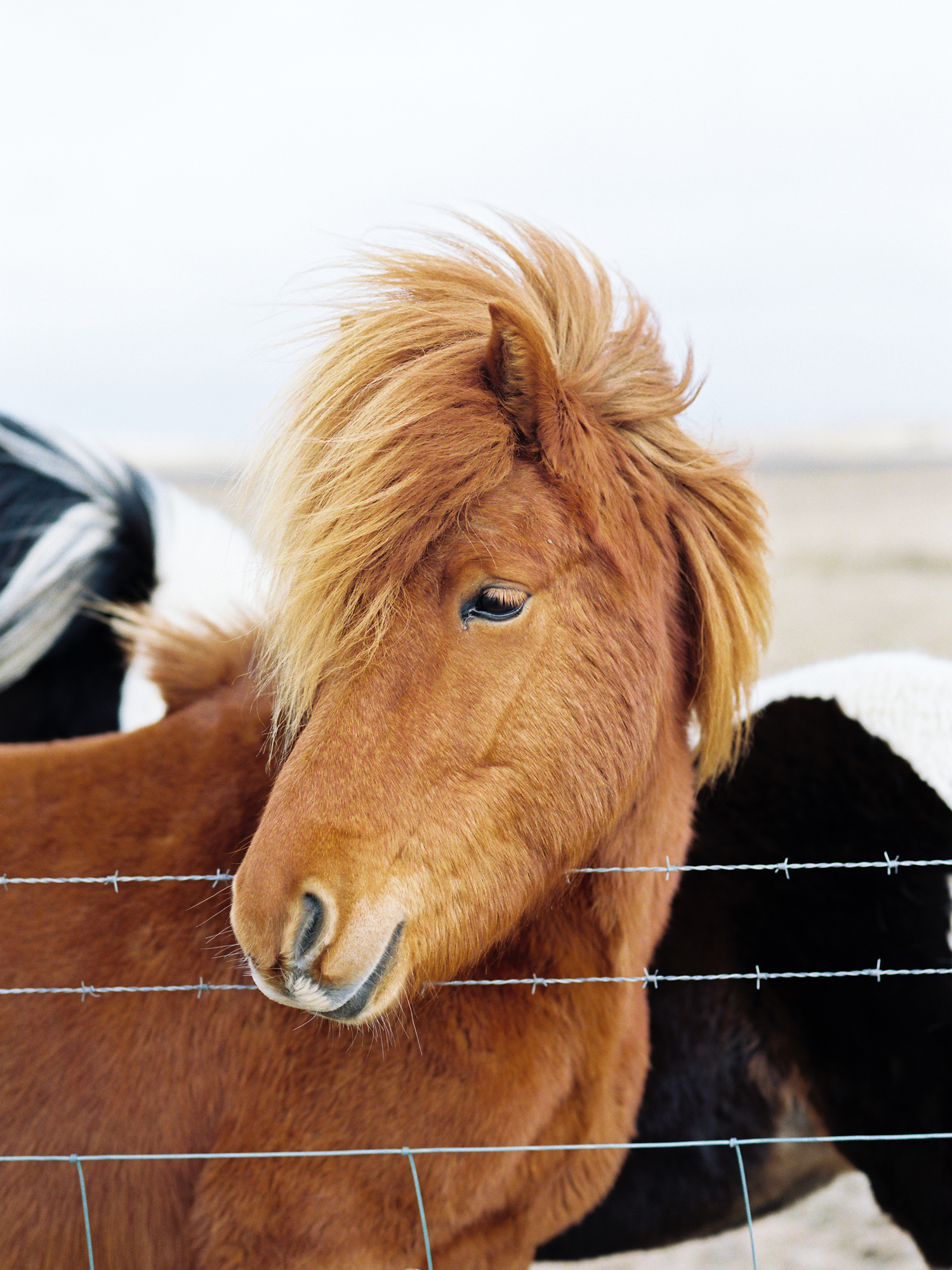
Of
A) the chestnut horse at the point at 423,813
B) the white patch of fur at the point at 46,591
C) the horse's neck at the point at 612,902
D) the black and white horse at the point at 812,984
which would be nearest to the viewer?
the chestnut horse at the point at 423,813

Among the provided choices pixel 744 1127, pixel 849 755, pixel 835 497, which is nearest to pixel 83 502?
pixel 849 755

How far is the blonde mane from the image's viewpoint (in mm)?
1506

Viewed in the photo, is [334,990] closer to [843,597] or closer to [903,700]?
[903,700]

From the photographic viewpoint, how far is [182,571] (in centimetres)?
330

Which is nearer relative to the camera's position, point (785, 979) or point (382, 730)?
point (382, 730)

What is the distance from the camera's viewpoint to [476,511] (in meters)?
1.51

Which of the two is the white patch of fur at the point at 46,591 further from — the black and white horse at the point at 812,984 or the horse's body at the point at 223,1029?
the black and white horse at the point at 812,984

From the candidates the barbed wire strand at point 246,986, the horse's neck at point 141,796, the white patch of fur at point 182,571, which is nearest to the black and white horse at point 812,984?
the barbed wire strand at point 246,986

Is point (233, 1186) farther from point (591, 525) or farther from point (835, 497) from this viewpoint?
point (835, 497)

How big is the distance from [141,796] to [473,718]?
73 centimetres

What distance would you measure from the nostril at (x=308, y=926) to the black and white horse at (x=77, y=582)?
1.86 meters

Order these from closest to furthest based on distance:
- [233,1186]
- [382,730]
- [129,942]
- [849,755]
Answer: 1. [382,730]
2. [233,1186]
3. [129,942]
4. [849,755]

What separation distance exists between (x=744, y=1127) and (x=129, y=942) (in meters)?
1.72

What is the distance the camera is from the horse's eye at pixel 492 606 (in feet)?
4.84
